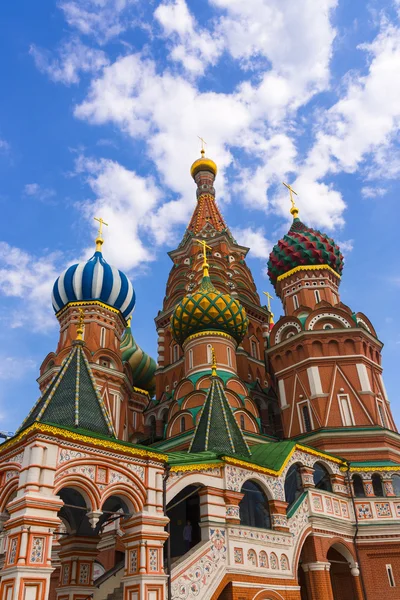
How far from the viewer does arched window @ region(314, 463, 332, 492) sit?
1404 centimetres

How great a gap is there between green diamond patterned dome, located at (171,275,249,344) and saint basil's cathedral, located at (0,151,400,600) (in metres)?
0.06

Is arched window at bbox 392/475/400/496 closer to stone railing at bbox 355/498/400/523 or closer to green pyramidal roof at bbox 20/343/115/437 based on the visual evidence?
stone railing at bbox 355/498/400/523

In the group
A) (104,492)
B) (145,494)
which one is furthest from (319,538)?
(104,492)

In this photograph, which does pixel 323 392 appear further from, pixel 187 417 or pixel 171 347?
pixel 171 347

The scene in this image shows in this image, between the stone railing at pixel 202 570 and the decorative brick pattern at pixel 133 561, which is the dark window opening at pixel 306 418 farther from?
the decorative brick pattern at pixel 133 561

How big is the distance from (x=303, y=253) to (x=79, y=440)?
49.5 feet

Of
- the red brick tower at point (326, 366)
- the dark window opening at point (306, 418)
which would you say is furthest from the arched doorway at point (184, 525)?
the dark window opening at point (306, 418)

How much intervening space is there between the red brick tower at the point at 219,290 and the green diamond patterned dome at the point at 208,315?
0.55 metres

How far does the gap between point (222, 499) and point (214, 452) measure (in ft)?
3.09

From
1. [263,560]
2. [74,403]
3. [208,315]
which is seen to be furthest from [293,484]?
[208,315]

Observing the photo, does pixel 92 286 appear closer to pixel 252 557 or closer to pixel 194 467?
pixel 194 467

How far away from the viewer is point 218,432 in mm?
11977

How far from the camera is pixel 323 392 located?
17.5 m

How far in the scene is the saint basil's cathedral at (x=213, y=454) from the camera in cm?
843
